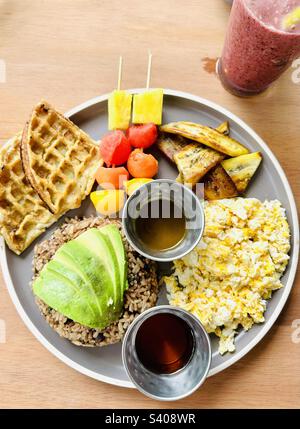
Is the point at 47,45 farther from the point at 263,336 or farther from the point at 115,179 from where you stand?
the point at 263,336

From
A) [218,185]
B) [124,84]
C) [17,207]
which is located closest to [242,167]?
[218,185]

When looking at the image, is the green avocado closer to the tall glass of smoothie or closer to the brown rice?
the brown rice

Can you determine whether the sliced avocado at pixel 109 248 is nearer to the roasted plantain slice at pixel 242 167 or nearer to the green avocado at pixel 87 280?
the green avocado at pixel 87 280

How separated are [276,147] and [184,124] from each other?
46cm

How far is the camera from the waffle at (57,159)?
2.10 meters

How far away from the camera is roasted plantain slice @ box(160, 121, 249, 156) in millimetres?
2090

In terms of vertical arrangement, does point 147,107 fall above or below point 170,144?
above

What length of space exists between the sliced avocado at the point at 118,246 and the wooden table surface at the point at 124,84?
549 millimetres

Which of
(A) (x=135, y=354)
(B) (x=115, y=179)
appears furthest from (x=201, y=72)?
(A) (x=135, y=354)

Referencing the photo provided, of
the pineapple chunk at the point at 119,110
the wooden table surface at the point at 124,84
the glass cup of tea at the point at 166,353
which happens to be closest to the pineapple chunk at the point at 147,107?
the pineapple chunk at the point at 119,110

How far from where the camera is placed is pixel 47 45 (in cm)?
230

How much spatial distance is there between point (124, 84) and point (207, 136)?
1.64ft

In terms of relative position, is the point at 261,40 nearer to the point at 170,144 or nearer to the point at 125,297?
the point at 170,144

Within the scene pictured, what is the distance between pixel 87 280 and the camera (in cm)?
189
